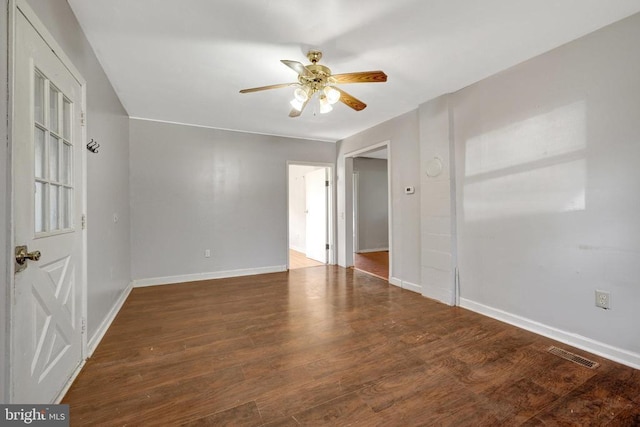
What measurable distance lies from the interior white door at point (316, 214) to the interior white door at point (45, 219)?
3.98 meters

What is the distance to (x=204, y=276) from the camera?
4285 mm

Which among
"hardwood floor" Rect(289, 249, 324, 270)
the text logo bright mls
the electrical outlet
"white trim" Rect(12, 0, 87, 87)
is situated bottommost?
"hardwood floor" Rect(289, 249, 324, 270)

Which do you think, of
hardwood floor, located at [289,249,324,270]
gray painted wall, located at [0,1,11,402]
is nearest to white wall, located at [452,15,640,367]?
hardwood floor, located at [289,249,324,270]

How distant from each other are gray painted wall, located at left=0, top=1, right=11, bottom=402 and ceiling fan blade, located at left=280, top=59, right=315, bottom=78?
4.44 ft

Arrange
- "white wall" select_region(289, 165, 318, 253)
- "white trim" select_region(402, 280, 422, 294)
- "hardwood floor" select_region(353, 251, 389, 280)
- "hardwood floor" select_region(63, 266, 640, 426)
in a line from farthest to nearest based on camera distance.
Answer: "white wall" select_region(289, 165, 318, 253) < "hardwood floor" select_region(353, 251, 389, 280) < "white trim" select_region(402, 280, 422, 294) < "hardwood floor" select_region(63, 266, 640, 426)

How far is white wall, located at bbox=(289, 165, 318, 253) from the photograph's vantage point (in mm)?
6691

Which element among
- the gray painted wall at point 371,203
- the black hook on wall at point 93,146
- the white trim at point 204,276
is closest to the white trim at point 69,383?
the black hook on wall at point 93,146

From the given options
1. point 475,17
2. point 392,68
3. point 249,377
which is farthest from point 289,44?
point 249,377

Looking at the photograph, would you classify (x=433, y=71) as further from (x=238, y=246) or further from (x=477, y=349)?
(x=238, y=246)

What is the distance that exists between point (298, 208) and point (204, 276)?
3.27 meters

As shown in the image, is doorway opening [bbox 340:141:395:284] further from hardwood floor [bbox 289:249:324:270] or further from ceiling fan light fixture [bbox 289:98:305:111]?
ceiling fan light fixture [bbox 289:98:305:111]

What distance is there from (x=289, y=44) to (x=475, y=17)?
1.37 meters

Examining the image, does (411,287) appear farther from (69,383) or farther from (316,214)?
(69,383)

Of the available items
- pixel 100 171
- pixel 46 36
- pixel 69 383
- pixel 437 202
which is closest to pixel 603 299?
pixel 437 202
